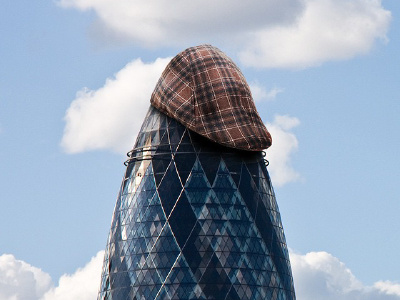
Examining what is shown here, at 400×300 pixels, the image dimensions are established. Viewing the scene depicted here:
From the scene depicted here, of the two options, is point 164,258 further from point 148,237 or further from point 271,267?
point 271,267

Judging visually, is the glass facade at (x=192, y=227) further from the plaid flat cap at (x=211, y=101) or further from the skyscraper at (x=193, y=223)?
the plaid flat cap at (x=211, y=101)

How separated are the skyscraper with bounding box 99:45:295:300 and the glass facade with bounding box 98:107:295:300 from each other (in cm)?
10

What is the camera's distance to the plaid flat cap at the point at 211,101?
12100 centimetres

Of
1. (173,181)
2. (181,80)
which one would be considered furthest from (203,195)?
(181,80)

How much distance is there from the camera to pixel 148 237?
11981 cm

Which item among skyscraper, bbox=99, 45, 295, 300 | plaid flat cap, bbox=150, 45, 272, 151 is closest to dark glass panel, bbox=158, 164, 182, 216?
skyscraper, bbox=99, 45, 295, 300

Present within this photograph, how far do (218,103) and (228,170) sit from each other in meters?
6.85

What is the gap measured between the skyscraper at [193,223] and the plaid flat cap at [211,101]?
0.30m

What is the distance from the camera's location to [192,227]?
118 m

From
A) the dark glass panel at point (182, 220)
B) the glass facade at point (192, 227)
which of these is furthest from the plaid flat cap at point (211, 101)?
the dark glass panel at point (182, 220)

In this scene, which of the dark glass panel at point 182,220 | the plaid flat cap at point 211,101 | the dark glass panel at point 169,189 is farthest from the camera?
Result: the plaid flat cap at point 211,101

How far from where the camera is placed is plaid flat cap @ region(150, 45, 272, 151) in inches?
4764

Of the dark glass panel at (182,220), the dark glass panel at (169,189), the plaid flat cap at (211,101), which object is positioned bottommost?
the dark glass panel at (182,220)

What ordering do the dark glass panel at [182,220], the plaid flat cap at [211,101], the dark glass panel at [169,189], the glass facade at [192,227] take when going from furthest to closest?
the plaid flat cap at [211,101], the dark glass panel at [169,189], the dark glass panel at [182,220], the glass facade at [192,227]
